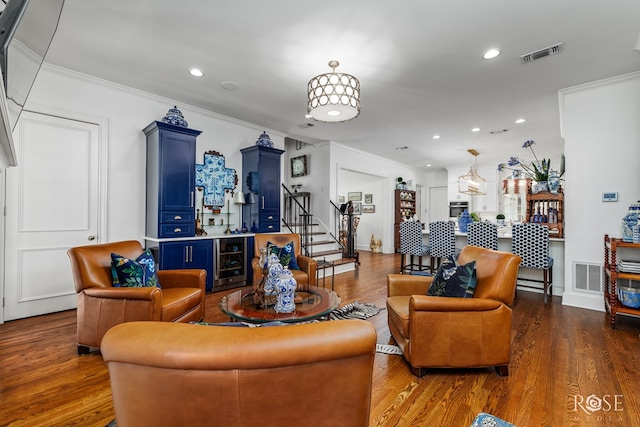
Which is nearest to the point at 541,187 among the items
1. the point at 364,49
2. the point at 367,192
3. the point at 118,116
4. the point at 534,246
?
the point at 534,246

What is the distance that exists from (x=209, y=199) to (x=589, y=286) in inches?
211

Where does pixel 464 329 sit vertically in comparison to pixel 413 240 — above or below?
Answer: below

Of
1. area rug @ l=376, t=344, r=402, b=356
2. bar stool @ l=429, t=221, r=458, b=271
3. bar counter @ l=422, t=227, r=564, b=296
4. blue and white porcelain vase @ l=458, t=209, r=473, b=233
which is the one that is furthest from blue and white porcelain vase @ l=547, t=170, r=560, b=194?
area rug @ l=376, t=344, r=402, b=356

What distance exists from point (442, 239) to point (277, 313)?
3750 millimetres

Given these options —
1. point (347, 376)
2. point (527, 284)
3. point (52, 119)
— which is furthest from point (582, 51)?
point (52, 119)

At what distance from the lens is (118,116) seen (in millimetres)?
3912

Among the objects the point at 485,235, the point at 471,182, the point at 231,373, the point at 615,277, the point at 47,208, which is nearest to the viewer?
the point at 231,373

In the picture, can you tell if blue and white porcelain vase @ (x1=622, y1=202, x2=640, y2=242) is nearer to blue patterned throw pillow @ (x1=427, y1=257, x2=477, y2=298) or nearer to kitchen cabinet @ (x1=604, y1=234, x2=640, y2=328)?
kitchen cabinet @ (x1=604, y1=234, x2=640, y2=328)

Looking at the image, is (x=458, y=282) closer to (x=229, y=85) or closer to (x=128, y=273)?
(x=128, y=273)

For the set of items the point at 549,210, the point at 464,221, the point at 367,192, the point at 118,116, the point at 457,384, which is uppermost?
the point at 118,116

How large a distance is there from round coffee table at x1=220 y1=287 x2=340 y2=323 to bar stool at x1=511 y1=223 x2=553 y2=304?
300cm

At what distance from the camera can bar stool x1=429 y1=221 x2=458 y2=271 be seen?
16.3ft

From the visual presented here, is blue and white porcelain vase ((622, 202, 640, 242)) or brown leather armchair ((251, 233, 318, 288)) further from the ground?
blue and white porcelain vase ((622, 202, 640, 242))

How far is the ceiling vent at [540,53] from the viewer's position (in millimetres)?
2906
